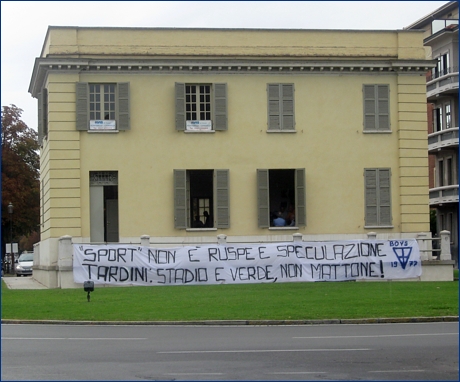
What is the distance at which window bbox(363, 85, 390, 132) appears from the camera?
3922 centimetres

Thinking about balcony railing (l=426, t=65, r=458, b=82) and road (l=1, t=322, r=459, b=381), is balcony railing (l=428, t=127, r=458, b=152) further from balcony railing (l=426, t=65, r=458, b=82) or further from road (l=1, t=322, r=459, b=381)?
road (l=1, t=322, r=459, b=381)

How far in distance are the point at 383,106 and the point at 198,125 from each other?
25.3 feet

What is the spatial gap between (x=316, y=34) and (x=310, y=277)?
10624mm

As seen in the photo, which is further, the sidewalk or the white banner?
the sidewalk

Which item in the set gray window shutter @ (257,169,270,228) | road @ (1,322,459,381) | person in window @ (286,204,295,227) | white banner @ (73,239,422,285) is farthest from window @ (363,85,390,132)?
road @ (1,322,459,381)

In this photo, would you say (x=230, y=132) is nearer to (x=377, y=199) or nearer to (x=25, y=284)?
(x=377, y=199)

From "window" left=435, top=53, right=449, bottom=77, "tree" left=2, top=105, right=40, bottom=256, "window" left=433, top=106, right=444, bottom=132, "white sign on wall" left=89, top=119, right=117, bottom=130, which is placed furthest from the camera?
"tree" left=2, top=105, right=40, bottom=256

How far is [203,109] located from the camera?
38438 mm

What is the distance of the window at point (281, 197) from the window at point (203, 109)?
2656mm

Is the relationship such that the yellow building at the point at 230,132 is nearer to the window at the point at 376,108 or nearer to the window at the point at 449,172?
the window at the point at 376,108

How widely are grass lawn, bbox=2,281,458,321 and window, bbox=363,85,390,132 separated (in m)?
8.40

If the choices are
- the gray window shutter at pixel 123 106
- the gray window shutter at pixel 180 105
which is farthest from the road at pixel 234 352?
the gray window shutter at pixel 180 105

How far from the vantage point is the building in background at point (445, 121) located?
64.2 meters

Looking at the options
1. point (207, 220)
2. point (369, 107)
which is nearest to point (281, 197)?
point (207, 220)
